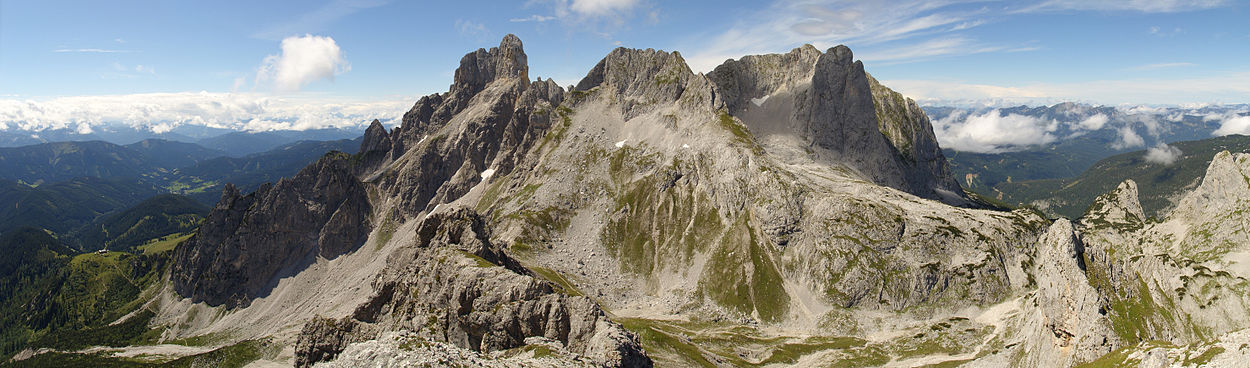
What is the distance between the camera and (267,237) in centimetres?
18375

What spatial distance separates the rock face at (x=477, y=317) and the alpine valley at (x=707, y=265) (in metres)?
0.33

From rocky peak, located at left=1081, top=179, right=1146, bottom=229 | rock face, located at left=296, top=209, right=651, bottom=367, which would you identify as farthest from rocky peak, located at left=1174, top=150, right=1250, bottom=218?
rock face, located at left=296, top=209, right=651, bottom=367

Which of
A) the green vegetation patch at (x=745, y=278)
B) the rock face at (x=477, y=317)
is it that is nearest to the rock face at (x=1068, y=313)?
the rock face at (x=477, y=317)

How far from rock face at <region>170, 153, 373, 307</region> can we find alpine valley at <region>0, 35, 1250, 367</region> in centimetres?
77

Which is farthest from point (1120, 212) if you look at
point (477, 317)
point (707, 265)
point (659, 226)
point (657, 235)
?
point (477, 317)

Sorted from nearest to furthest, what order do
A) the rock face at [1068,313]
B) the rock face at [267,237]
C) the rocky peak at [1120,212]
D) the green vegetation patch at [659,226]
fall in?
the rock face at [1068,313] → the green vegetation patch at [659,226] → the rocky peak at [1120,212] → the rock face at [267,237]

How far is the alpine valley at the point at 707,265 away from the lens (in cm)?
5225

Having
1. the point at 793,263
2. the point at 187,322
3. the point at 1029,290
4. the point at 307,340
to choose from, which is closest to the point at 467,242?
the point at 307,340

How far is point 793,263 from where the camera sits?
123 m

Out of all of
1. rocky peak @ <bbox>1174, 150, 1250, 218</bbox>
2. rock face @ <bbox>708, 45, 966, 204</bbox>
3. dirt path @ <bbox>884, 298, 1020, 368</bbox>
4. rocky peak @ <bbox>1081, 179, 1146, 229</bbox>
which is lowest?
dirt path @ <bbox>884, 298, 1020, 368</bbox>

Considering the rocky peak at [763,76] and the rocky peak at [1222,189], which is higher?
the rocky peak at [763,76]

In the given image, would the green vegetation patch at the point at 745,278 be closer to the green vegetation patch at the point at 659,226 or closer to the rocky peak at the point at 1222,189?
the green vegetation patch at the point at 659,226

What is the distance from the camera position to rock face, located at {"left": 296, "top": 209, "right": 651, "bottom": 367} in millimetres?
51781

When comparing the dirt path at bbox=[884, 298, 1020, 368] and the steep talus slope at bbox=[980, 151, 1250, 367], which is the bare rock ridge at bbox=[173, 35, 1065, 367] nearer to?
the steep talus slope at bbox=[980, 151, 1250, 367]
